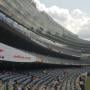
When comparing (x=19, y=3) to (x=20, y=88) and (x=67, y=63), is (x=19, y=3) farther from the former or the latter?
(x=20, y=88)

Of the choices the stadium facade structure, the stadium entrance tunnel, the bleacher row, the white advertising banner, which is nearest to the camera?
the bleacher row

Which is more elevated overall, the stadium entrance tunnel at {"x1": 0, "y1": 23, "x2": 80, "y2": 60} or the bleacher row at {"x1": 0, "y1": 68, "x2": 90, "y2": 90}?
the stadium entrance tunnel at {"x1": 0, "y1": 23, "x2": 80, "y2": 60}

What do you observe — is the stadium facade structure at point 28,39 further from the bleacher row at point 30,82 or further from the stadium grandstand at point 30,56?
the bleacher row at point 30,82

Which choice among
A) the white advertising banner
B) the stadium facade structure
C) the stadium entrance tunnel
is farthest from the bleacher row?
the stadium entrance tunnel

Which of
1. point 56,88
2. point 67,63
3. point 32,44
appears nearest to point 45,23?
point 67,63

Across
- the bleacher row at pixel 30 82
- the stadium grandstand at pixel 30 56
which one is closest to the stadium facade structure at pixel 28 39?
the stadium grandstand at pixel 30 56

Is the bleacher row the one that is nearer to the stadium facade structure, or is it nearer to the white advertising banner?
the white advertising banner

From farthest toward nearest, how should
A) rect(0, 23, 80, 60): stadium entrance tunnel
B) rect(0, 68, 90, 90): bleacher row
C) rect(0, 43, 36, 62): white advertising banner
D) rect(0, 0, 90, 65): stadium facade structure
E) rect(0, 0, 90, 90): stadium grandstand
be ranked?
rect(0, 0, 90, 65): stadium facade structure → rect(0, 23, 80, 60): stadium entrance tunnel → rect(0, 43, 36, 62): white advertising banner → rect(0, 0, 90, 90): stadium grandstand → rect(0, 68, 90, 90): bleacher row

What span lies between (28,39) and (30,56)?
2.87 meters

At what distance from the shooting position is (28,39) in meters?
40.0

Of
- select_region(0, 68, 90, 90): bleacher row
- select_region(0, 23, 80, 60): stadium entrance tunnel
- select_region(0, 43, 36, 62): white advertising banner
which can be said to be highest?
select_region(0, 23, 80, 60): stadium entrance tunnel

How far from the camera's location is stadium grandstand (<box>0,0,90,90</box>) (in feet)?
78.2

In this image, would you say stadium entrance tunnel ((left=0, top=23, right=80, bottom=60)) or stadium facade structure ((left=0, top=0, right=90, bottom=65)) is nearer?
stadium entrance tunnel ((left=0, top=23, right=80, bottom=60))

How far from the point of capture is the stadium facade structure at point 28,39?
1287 inches
